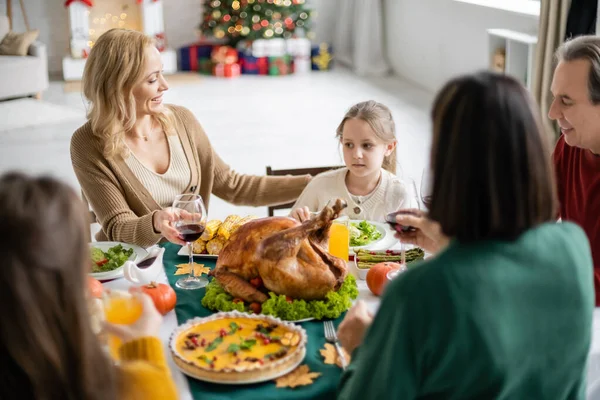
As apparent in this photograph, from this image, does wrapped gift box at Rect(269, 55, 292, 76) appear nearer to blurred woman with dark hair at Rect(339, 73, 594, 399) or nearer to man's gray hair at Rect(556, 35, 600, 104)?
man's gray hair at Rect(556, 35, 600, 104)

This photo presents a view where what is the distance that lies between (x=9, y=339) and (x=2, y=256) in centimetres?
12

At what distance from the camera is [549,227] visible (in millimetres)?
1335

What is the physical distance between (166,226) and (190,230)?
218 mm

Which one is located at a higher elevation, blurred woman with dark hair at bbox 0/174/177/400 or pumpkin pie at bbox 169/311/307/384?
blurred woman with dark hair at bbox 0/174/177/400

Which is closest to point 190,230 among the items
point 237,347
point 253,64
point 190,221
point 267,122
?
point 190,221

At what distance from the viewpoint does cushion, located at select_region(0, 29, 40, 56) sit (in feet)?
27.7

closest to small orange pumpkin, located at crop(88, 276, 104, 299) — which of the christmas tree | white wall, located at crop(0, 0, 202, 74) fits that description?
the christmas tree

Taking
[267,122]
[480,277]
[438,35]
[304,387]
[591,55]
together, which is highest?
[591,55]

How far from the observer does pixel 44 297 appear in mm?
1084

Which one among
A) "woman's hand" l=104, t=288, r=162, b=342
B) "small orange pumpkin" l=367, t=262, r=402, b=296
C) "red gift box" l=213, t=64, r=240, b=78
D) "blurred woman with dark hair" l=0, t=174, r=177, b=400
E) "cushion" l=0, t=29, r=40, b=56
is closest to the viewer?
"blurred woman with dark hair" l=0, t=174, r=177, b=400

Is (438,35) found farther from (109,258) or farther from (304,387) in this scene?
(304,387)

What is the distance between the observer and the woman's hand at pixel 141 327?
1.42 metres

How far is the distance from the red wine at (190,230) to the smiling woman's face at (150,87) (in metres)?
0.86

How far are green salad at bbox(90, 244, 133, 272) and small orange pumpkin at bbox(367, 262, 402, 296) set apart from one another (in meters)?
0.69
